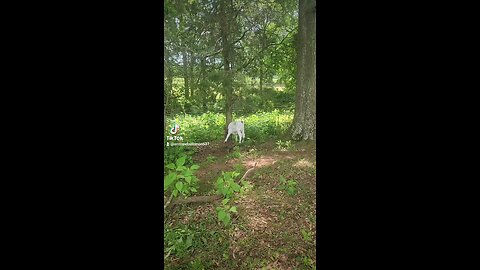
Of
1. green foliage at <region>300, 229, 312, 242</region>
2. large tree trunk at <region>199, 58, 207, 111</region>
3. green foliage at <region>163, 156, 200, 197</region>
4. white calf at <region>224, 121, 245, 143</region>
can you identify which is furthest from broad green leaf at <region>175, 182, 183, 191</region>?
green foliage at <region>300, 229, 312, 242</region>

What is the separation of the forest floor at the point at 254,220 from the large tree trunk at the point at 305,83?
0.21 m

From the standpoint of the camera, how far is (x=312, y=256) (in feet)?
5.64

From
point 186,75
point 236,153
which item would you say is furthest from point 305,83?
point 186,75

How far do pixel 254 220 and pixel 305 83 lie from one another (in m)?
1.06

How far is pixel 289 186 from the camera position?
6.49 feet

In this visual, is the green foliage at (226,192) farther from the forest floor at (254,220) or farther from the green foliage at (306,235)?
the green foliage at (306,235)

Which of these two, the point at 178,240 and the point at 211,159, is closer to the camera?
the point at 178,240

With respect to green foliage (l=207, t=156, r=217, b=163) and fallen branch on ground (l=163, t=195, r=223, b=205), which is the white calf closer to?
green foliage (l=207, t=156, r=217, b=163)

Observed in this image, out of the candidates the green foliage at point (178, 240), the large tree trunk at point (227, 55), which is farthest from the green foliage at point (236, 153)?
the green foliage at point (178, 240)

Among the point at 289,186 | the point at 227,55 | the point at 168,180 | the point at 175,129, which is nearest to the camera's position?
the point at 168,180

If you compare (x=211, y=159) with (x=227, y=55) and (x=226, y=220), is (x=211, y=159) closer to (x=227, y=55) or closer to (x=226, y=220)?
(x=226, y=220)
